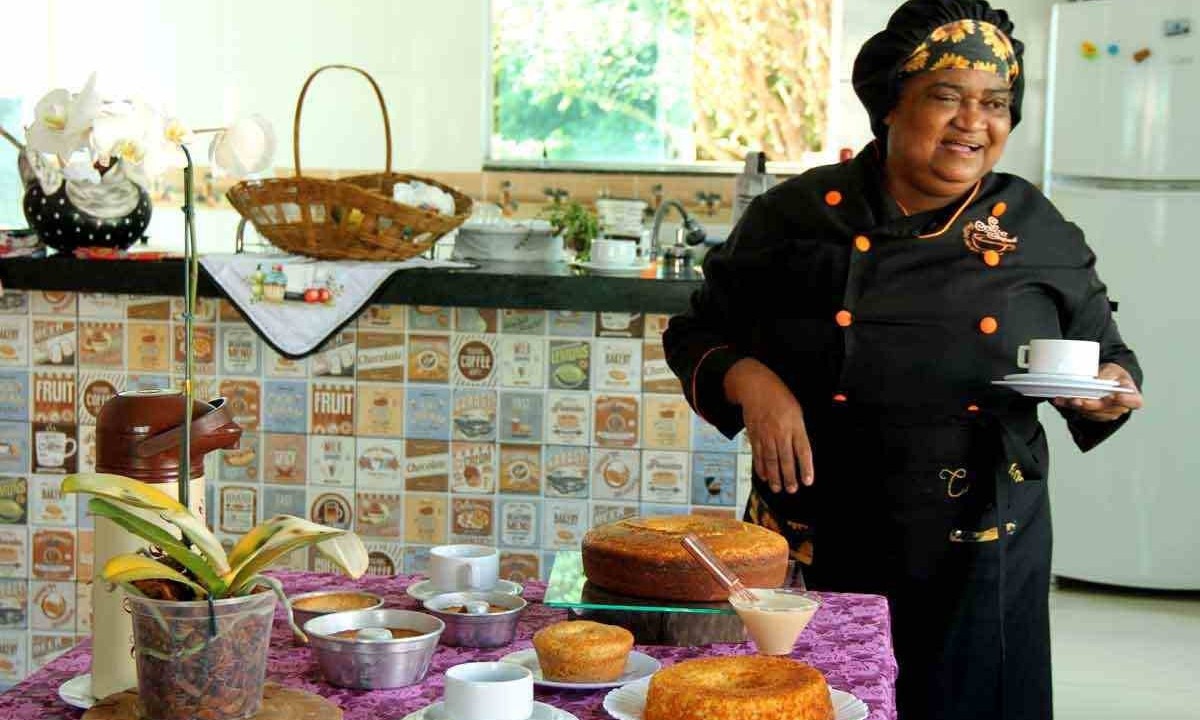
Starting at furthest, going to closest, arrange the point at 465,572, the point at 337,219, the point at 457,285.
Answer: the point at 337,219, the point at 457,285, the point at 465,572

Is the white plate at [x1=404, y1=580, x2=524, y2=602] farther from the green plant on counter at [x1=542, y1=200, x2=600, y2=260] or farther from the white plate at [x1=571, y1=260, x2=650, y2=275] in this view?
the green plant on counter at [x1=542, y1=200, x2=600, y2=260]

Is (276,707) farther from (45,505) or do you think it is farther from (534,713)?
(45,505)

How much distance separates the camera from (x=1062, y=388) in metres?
1.85

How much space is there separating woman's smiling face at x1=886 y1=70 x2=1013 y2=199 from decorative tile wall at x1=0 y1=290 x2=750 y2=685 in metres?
1.42

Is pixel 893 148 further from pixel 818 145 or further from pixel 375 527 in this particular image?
pixel 818 145

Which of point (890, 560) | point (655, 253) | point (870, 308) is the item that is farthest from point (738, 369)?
point (655, 253)

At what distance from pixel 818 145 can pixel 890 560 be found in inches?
173

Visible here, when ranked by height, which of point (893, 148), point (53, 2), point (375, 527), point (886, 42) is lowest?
point (375, 527)

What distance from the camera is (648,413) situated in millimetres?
3373

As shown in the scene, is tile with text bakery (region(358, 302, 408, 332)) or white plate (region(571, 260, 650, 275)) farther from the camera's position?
white plate (region(571, 260, 650, 275))

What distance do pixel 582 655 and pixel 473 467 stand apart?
6.82ft

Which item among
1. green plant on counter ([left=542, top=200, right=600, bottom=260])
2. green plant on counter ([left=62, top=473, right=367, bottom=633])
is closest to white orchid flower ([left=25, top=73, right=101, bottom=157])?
green plant on counter ([left=62, top=473, right=367, bottom=633])

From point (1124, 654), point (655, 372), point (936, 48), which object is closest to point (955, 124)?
point (936, 48)

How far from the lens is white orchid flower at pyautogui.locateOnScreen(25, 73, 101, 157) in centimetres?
126
